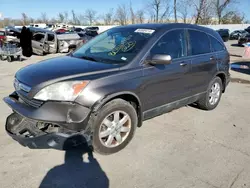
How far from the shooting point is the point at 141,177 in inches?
112

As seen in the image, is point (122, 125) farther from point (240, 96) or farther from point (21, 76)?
point (240, 96)

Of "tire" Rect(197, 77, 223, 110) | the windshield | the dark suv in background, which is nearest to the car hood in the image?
the dark suv in background

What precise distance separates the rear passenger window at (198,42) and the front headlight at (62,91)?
2412 mm

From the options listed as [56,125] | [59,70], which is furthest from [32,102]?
[59,70]

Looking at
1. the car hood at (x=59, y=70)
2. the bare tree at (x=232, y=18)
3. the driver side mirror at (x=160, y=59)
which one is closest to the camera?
the car hood at (x=59, y=70)

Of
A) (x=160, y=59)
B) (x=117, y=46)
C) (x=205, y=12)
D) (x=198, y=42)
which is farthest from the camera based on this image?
(x=205, y=12)

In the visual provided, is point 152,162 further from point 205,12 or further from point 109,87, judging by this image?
point 205,12

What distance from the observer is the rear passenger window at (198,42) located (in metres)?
4.36

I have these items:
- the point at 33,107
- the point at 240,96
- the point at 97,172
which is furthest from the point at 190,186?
the point at 240,96

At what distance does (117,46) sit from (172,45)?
935 mm

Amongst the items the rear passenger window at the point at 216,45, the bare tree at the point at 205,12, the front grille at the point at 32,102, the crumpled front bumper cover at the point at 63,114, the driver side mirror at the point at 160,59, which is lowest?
the crumpled front bumper cover at the point at 63,114

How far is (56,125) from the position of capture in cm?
287

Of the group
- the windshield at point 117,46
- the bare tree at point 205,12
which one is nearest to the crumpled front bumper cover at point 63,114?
the windshield at point 117,46

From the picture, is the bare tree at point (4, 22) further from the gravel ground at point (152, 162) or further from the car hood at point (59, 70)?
the gravel ground at point (152, 162)
